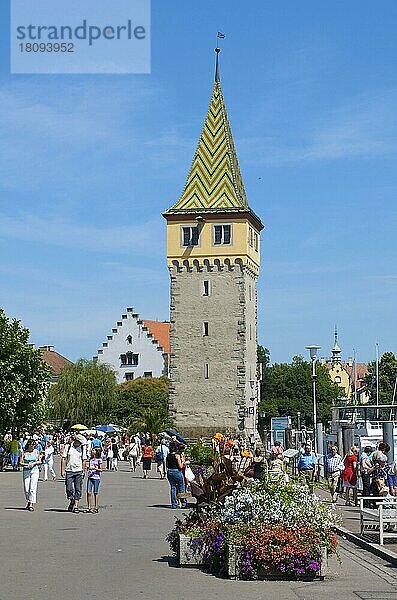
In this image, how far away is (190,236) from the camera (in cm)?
8469

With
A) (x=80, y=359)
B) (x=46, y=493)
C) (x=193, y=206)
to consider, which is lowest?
(x=46, y=493)

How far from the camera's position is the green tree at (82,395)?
102 meters

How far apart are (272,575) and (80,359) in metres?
93.3

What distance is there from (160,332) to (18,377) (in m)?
74.3

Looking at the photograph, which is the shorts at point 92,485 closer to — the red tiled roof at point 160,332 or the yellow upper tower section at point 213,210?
the yellow upper tower section at point 213,210

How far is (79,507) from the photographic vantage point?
89.3 feet

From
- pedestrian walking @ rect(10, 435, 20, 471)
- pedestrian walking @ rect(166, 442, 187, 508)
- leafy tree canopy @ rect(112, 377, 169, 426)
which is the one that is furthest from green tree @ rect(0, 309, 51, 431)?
leafy tree canopy @ rect(112, 377, 169, 426)

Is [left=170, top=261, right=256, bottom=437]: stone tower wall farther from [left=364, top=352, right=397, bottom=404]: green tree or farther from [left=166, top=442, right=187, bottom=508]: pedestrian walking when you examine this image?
[left=166, top=442, right=187, bottom=508]: pedestrian walking

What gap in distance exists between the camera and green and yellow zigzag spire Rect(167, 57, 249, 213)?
84625 millimetres

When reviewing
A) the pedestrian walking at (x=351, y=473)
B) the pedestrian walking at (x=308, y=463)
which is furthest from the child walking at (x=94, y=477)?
the pedestrian walking at (x=308, y=463)

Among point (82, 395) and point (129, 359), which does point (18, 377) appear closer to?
point (82, 395)

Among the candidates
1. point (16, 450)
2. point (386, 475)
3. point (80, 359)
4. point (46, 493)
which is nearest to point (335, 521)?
point (386, 475)

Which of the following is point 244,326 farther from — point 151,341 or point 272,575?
point 272,575

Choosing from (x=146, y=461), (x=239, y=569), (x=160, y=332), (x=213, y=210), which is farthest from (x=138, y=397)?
(x=239, y=569)
